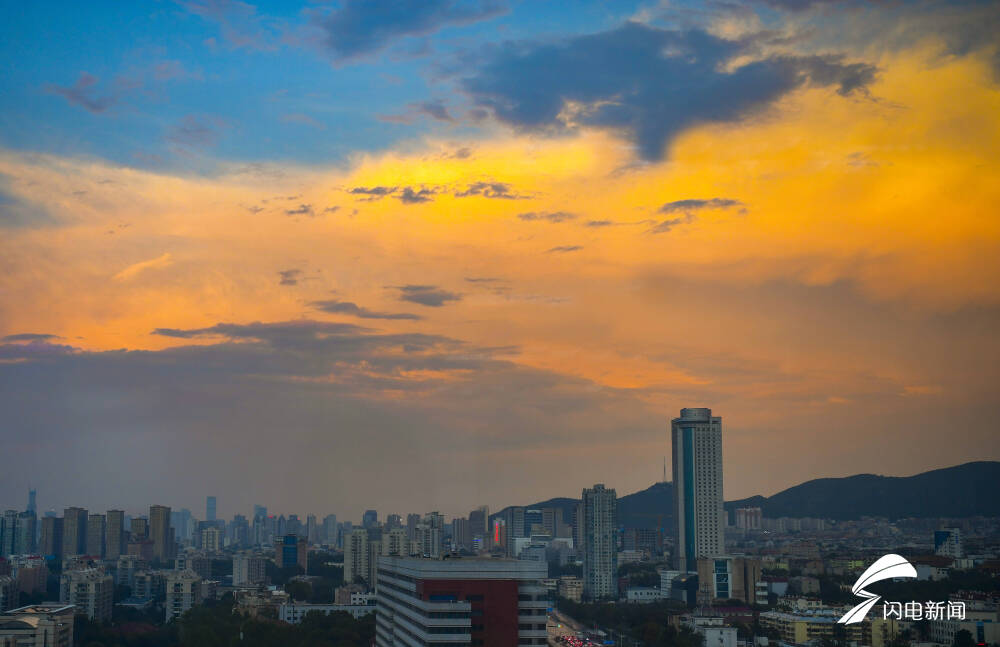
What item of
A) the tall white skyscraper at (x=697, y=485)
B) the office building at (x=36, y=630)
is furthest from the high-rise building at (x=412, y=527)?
the office building at (x=36, y=630)

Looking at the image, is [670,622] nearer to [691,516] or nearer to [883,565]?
[883,565]

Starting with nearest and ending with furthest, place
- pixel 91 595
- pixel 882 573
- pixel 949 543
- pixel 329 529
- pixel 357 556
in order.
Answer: pixel 91 595, pixel 882 573, pixel 949 543, pixel 357 556, pixel 329 529

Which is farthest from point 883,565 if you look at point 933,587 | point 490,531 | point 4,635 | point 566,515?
point 566,515

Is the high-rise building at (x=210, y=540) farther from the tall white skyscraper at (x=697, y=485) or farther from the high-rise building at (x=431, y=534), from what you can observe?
the tall white skyscraper at (x=697, y=485)

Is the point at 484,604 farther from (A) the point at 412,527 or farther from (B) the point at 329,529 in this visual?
(B) the point at 329,529

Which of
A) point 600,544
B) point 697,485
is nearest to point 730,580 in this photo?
point 600,544

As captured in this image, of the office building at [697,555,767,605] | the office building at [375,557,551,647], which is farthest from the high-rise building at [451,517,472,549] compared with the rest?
the office building at [375,557,551,647]

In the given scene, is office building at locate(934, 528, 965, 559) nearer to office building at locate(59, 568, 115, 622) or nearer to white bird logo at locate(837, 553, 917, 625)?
white bird logo at locate(837, 553, 917, 625)
